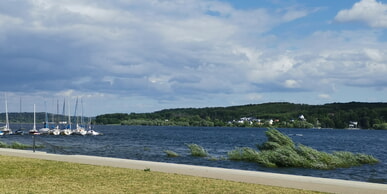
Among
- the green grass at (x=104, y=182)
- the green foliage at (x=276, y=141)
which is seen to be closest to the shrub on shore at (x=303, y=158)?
the green foliage at (x=276, y=141)

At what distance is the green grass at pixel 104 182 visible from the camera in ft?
46.0

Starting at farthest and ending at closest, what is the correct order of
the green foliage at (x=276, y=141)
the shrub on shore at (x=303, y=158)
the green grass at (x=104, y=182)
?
the green foliage at (x=276, y=141) → the shrub on shore at (x=303, y=158) → the green grass at (x=104, y=182)

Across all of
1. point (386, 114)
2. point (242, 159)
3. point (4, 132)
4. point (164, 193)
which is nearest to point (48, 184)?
point (164, 193)

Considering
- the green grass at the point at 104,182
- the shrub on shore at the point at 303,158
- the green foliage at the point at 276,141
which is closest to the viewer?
the green grass at the point at 104,182

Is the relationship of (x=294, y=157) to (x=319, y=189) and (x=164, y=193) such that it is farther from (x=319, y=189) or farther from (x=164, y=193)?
(x=164, y=193)

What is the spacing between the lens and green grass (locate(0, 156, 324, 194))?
552 inches

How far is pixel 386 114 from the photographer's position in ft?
634

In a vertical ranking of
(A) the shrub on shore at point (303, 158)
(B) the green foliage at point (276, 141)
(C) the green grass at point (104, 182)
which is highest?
(B) the green foliage at point (276, 141)

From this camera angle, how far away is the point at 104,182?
15.7 meters

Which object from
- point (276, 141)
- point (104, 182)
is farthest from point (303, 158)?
point (104, 182)

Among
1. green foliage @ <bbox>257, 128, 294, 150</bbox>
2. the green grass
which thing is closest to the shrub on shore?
green foliage @ <bbox>257, 128, 294, 150</bbox>

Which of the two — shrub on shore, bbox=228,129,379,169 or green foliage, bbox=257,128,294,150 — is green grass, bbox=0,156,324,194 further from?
green foliage, bbox=257,128,294,150

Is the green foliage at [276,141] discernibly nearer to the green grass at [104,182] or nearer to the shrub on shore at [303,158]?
the shrub on shore at [303,158]

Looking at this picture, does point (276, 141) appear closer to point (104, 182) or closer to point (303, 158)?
point (303, 158)
